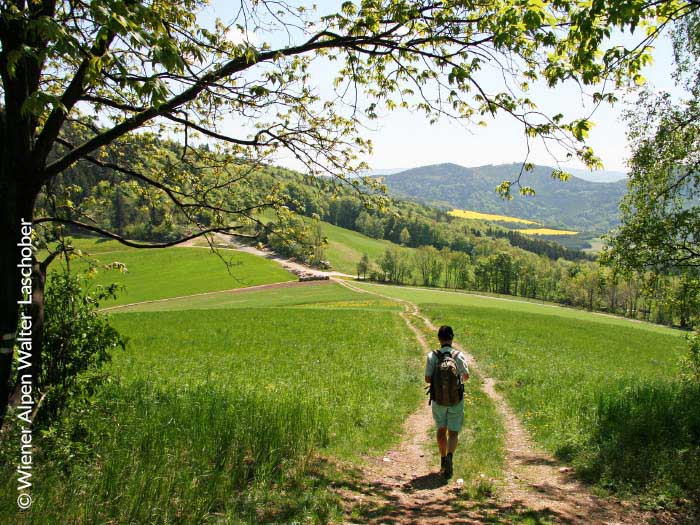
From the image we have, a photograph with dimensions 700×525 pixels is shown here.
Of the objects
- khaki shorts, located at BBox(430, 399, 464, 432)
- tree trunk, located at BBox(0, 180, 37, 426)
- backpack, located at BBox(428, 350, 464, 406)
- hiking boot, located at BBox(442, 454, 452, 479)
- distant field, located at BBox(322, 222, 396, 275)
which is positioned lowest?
hiking boot, located at BBox(442, 454, 452, 479)

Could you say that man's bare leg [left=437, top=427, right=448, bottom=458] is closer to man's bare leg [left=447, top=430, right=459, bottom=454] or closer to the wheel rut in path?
man's bare leg [left=447, top=430, right=459, bottom=454]

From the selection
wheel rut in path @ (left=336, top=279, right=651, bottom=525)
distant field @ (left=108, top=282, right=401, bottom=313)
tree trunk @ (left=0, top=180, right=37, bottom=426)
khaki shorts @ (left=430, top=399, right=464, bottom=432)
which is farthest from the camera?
distant field @ (left=108, top=282, right=401, bottom=313)

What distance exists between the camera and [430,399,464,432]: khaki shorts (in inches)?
281

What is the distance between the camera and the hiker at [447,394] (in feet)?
23.2

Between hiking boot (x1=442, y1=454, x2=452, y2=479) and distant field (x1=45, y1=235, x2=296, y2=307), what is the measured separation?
6257 centimetres

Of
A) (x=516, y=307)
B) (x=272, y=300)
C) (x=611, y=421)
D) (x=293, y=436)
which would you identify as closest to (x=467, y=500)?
(x=293, y=436)

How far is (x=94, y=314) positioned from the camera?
6.75 m

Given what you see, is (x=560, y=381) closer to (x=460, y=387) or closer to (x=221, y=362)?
(x=460, y=387)

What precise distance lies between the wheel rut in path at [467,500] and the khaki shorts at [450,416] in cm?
86

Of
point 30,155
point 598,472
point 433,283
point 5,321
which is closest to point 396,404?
point 598,472

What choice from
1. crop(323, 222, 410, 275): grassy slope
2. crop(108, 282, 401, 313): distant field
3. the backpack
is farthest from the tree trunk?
crop(323, 222, 410, 275): grassy slope

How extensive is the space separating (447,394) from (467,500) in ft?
5.26

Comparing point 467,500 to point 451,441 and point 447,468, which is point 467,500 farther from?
point 451,441

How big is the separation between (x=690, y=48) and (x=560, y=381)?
1028 centimetres
